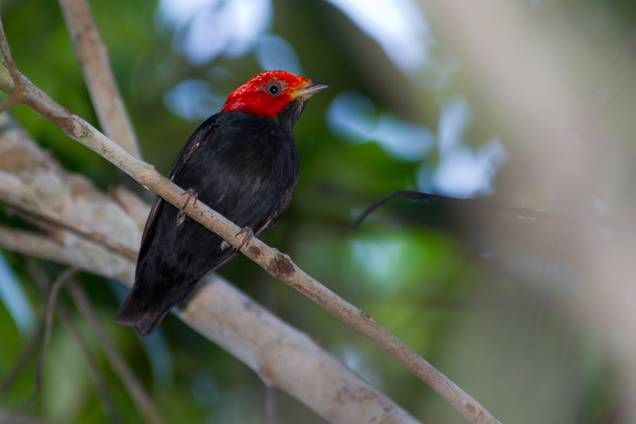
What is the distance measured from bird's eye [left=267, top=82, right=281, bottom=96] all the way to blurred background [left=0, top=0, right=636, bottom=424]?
0.71 metres

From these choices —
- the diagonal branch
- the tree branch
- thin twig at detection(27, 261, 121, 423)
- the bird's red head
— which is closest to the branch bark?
the diagonal branch

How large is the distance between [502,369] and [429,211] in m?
1.95

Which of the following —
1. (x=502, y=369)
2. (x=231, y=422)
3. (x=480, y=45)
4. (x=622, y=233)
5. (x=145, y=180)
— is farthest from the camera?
(x=231, y=422)

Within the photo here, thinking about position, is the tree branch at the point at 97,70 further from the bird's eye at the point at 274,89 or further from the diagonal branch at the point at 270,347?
the bird's eye at the point at 274,89

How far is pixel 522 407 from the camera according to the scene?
396cm

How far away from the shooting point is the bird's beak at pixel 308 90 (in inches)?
207

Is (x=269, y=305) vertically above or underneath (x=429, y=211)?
underneath

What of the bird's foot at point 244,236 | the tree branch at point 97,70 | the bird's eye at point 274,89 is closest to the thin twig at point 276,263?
the bird's foot at point 244,236

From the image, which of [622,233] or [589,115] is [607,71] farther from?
[622,233]

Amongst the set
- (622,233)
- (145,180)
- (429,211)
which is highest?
(429,211)

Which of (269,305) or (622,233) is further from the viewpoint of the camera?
(269,305)

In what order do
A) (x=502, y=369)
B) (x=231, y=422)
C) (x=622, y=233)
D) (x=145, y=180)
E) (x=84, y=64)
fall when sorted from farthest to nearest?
1. (x=231, y=422)
2. (x=84, y=64)
3. (x=502, y=369)
4. (x=145, y=180)
5. (x=622, y=233)

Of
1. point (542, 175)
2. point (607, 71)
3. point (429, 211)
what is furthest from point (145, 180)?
point (429, 211)

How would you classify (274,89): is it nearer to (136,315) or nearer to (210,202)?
(210,202)
